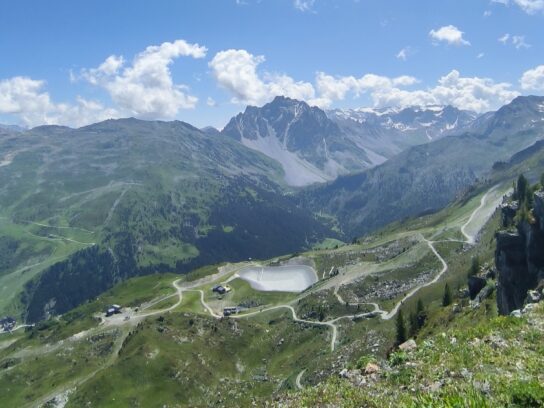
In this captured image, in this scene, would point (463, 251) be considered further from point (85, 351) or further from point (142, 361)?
point (85, 351)

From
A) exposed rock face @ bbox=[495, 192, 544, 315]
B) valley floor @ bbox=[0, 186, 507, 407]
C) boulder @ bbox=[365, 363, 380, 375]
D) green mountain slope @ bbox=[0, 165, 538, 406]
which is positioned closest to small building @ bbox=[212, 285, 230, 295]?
valley floor @ bbox=[0, 186, 507, 407]

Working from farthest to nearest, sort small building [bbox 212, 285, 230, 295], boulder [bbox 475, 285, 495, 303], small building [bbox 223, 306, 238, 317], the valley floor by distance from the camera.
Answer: small building [bbox 212, 285, 230, 295]
small building [bbox 223, 306, 238, 317]
the valley floor
boulder [bbox 475, 285, 495, 303]

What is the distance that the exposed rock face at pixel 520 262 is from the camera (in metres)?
76.0

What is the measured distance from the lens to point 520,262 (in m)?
83.1

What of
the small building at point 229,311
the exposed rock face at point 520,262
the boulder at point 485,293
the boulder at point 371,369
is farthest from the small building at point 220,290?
the boulder at point 371,369

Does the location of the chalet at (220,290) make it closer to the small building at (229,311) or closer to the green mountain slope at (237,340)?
the green mountain slope at (237,340)

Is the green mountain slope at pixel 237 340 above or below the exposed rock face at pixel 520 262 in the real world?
below

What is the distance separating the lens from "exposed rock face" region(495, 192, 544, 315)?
76.0 m

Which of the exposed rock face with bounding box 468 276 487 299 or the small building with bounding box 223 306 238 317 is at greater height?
the exposed rock face with bounding box 468 276 487 299

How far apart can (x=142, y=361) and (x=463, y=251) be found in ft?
413

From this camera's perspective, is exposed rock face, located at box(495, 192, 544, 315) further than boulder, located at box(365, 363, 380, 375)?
Yes

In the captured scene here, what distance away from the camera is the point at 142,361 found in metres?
130

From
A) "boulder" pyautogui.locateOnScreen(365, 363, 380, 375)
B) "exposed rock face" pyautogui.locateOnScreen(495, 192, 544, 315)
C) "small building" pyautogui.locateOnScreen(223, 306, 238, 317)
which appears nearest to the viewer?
"boulder" pyautogui.locateOnScreen(365, 363, 380, 375)

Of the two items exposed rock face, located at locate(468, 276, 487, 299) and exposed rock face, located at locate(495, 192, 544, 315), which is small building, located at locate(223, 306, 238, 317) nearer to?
exposed rock face, located at locate(468, 276, 487, 299)
